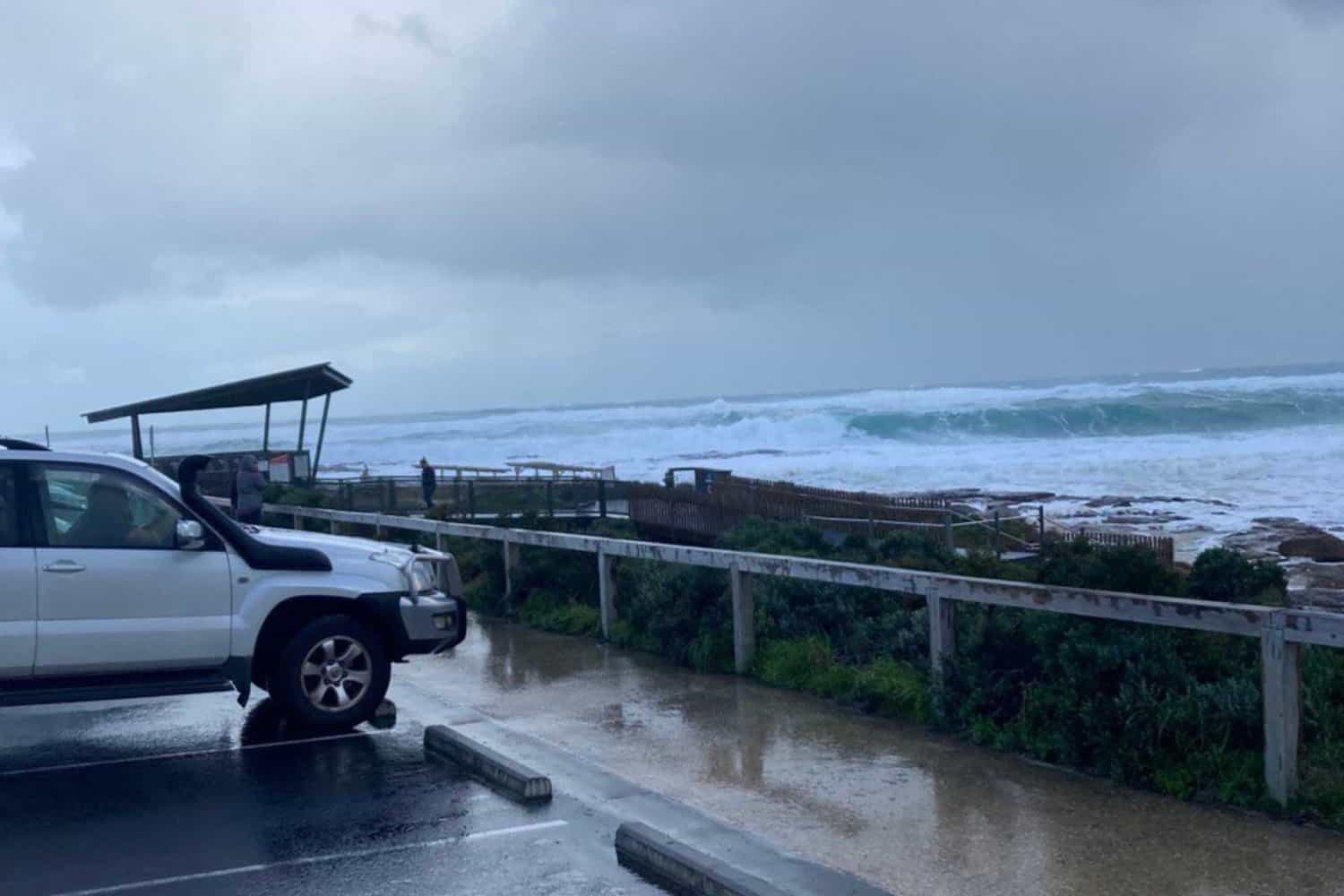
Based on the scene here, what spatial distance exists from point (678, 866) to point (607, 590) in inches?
261

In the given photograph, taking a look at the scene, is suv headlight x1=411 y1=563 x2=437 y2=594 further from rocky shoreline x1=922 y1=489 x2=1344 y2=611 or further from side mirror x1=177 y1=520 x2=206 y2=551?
rocky shoreline x1=922 y1=489 x2=1344 y2=611

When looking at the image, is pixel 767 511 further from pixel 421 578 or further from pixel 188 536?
pixel 188 536

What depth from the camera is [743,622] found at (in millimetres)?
10461

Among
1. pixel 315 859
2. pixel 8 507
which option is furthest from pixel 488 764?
pixel 8 507

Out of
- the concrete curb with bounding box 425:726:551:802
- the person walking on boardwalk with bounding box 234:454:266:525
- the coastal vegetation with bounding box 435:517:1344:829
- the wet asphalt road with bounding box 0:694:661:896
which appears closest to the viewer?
the wet asphalt road with bounding box 0:694:661:896

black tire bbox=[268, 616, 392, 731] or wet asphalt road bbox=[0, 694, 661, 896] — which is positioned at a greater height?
black tire bbox=[268, 616, 392, 731]

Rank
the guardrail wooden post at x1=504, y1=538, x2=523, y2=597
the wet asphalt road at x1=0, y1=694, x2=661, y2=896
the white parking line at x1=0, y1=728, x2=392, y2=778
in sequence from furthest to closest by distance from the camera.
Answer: the guardrail wooden post at x1=504, y1=538, x2=523, y2=597
the white parking line at x1=0, y1=728, x2=392, y2=778
the wet asphalt road at x1=0, y1=694, x2=661, y2=896

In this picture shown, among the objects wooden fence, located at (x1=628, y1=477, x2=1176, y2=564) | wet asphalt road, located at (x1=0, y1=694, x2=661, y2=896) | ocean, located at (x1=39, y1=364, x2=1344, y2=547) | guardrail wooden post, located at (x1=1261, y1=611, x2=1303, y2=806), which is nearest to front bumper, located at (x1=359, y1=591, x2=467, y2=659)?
wet asphalt road, located at (x1=0, y1=694, x2=661, y2=896)

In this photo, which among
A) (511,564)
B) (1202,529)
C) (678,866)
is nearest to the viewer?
(678,866)

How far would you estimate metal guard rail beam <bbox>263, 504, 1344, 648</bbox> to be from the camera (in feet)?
21.3

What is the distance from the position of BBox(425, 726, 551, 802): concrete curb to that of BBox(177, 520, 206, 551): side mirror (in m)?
1.77

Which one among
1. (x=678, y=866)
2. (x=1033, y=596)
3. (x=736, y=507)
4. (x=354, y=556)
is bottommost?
(x=678, y=866)

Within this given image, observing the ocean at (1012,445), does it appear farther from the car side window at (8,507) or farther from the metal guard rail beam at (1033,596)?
the car side window at (8,507)

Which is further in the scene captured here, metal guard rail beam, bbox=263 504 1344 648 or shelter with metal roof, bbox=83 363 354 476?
shelter with metal roof, bbox=83 363 354 476
